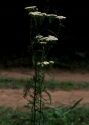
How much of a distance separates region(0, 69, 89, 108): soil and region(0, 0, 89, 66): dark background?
1031 mm

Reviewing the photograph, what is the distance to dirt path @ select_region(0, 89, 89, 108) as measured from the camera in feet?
26.9

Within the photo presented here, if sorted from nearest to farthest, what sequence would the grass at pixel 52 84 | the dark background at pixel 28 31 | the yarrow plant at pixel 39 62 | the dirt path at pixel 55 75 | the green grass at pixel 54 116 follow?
1. the yarrow plant at pixel 39 62
2. the green grass at pixel 54 116
3. the grass at pixel 52 84
4. the dirt path at pixel 55 75
5. the dark background at pixel 28 31

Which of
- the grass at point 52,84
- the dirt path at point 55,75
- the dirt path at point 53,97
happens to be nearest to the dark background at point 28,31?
the dirt path at point 55,75

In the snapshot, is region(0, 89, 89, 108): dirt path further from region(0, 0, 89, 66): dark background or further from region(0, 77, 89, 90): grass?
region(0, 0, 89, 66): dark background

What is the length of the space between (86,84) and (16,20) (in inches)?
177

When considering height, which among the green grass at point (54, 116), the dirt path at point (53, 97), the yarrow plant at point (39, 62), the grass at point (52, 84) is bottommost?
the grass at point (52, 84)

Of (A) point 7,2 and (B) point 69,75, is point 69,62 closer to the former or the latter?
(B) point 69,75

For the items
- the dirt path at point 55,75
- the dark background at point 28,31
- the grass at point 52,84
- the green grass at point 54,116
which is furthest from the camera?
the dark background at point 28,31

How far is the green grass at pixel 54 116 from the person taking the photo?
656 centimetres

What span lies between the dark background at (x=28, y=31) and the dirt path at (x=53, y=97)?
338 centimetres

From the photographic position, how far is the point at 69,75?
38.4 feet

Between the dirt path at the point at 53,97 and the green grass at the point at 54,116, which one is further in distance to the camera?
the dirt path at the point at 53,97

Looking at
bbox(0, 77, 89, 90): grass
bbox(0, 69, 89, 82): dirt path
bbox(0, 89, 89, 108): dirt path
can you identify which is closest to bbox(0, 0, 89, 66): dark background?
bbox(0, 69, 89, 82): dirt path

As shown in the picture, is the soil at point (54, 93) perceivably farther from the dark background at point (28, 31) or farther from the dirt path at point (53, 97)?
the dark background at point (28, 31)
